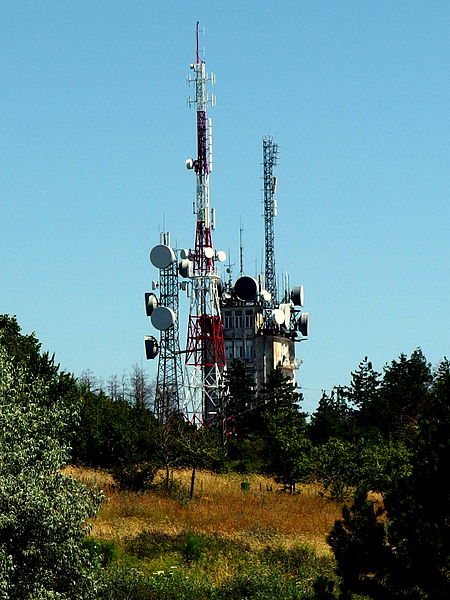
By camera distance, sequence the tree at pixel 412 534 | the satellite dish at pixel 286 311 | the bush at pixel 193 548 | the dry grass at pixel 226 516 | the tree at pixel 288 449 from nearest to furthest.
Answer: the tree at pixel 412 534
the bush at pixel 193 548
the dry grass at pixel 226 516
the tree at pixel 288 449
the satellite dish at pixel 286 311

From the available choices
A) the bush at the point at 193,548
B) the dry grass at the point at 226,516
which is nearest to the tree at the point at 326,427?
the dry grass at the point at 226,516

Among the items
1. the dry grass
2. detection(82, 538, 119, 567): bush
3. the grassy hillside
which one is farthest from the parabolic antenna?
detection(82, 538, 119, 567): bush

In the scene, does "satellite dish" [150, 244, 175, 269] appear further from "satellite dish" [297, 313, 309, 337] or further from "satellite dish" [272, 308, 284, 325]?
"satellite dish" [297, 313, 309, 337]

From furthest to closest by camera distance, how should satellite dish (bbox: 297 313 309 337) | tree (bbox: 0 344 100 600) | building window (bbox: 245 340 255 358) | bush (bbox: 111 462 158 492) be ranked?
satellite dish (bbox: 297 313 309 337) → building window (bbox: 245 340 255 358) → bush (bbox: 111 462 158 492) → tree (bbox: 0 344 100 600)

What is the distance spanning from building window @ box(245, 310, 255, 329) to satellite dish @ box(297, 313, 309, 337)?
4.77m

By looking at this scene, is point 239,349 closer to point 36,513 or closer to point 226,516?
point 226,516

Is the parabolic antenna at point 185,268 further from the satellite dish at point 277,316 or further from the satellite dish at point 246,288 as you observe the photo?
the satellite dish at point 277,316

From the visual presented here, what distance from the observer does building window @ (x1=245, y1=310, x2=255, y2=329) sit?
9981 centimetres

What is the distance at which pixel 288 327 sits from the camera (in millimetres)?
100750

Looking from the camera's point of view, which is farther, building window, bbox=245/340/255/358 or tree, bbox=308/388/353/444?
building window, bbox=245/340/255/358

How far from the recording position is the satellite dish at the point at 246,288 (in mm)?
93000

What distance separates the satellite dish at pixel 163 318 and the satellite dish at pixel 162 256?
3.57 m

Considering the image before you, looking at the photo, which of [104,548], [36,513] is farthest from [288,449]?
[36,513]

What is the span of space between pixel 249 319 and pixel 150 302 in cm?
1693
